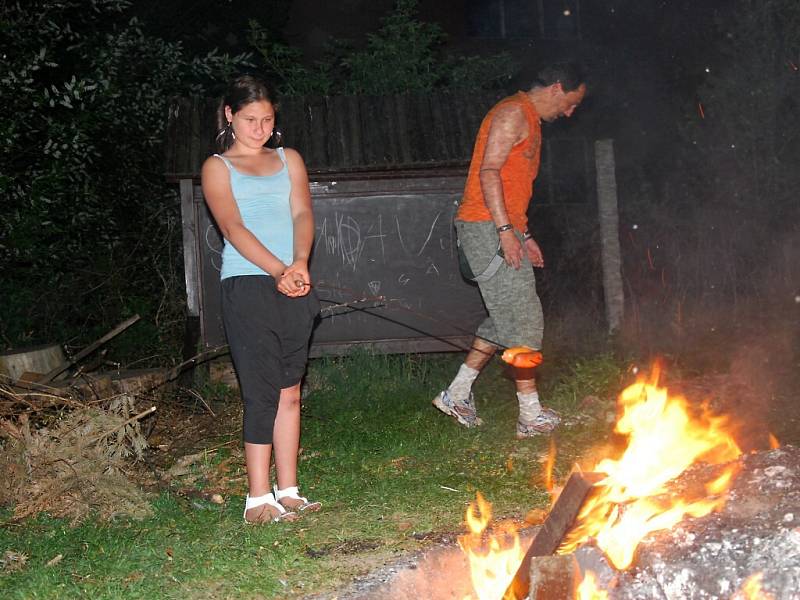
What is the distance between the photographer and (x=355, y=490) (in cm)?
425

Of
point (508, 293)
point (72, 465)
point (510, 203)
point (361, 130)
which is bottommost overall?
point (72, 465)

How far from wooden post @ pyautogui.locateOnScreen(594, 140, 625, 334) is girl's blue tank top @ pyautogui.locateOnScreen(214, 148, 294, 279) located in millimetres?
4544

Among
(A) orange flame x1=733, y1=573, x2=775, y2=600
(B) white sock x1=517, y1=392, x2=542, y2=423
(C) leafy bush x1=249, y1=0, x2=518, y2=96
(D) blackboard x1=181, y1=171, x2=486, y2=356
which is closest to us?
(A) orange flame x1=733, y1=573, x2=775, y2=600

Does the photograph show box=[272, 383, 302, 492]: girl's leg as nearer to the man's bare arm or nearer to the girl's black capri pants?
the girl's black capri pants

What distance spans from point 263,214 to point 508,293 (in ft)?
5.87

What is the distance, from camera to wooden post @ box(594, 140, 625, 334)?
764cm

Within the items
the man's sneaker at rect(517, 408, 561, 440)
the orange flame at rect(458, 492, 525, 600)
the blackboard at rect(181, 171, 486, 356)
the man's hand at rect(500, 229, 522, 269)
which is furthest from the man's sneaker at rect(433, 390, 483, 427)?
the orange flame at rect(458, 492, 525, 600)

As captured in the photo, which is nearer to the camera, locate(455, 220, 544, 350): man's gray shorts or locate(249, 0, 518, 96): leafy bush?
locate(455, 220, 544, 350): man's gray shorts

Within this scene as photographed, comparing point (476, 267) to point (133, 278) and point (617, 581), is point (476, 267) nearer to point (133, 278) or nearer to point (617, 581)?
point (617, 581)

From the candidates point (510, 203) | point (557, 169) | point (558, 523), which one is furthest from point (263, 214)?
point (557, 169)

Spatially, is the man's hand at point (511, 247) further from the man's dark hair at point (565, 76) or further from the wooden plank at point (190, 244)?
the wooden plank at point (190, 244)

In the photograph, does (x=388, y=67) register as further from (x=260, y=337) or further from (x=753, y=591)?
(x=753, y=591)

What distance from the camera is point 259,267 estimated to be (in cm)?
369

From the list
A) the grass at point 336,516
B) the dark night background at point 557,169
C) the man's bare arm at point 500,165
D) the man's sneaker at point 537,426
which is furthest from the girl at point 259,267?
the dark night background at point 557,169
